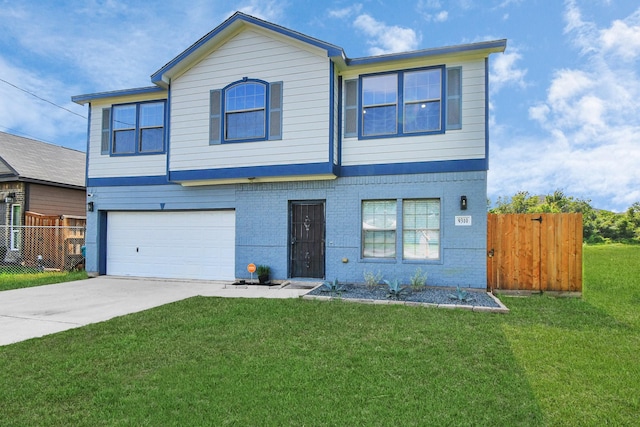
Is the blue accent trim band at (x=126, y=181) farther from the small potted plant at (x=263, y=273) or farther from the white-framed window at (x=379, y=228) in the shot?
the white-framed window at (x=379, y=228)

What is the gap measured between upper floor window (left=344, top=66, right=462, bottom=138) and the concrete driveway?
4340 millimetres

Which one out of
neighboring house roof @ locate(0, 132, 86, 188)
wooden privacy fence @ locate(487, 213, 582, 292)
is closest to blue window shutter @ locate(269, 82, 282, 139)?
wooden privacy fence @ locate(487, 213, 582, 292)

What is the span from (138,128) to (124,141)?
0.64 meters

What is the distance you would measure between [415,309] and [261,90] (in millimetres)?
6369

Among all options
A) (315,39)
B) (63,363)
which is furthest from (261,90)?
(63,363)

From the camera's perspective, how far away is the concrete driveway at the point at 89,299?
18.4 ft

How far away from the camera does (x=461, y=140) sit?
8.17 metres

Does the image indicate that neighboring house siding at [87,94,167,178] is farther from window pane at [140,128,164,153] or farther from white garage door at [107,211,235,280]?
white garage door at [107,211,235,280]

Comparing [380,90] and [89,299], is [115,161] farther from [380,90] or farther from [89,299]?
[380,90]

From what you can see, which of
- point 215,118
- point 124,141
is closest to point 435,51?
point 215,118

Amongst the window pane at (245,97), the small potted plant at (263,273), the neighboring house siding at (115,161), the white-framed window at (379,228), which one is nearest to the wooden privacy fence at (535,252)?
the white-framed window at (379,228)

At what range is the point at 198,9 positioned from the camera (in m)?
→ 14.2

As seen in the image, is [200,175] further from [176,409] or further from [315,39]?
[176,409]

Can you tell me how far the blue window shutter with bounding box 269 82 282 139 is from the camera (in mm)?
9008
